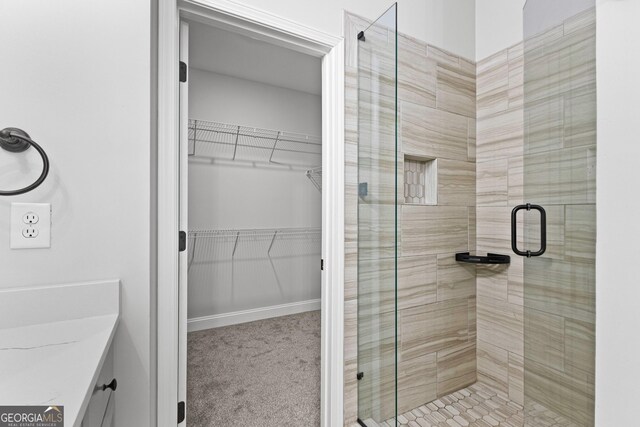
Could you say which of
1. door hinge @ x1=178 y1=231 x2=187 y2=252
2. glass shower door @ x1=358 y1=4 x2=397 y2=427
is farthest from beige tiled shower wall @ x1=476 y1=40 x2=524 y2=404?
door hinge @ x1=178 y1=231 x2=187 y2=252

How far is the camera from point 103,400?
82 centimetres

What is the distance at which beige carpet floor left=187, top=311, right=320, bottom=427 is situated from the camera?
1.73 metres

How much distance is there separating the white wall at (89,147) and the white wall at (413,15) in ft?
2.11

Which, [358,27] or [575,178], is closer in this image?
[575,178]

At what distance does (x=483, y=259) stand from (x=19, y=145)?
2.20 m

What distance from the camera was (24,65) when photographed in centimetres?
85

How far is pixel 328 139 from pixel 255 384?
173 cm

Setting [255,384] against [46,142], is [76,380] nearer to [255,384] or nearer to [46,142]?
[46,142]

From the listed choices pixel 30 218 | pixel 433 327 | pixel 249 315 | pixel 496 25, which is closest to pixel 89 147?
pixel 30 218

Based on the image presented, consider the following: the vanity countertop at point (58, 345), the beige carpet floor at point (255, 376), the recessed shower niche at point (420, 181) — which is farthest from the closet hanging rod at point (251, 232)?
the vanity countertop at point (58, 345)

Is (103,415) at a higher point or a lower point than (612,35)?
lower

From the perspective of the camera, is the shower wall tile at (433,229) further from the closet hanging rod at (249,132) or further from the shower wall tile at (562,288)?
the closet hanging rod at (249,132)

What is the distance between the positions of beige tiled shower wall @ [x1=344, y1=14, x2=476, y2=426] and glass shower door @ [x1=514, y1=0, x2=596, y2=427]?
655mm

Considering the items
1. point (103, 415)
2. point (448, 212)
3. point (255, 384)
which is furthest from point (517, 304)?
point (103, 415)
